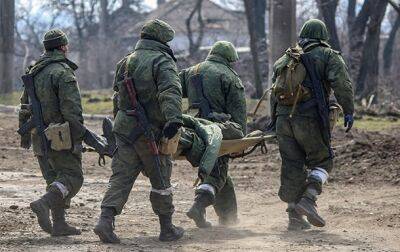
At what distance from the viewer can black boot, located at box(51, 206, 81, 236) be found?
956 cm

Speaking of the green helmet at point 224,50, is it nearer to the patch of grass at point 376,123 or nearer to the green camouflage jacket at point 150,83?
the green camouflage jacket at point 150,83

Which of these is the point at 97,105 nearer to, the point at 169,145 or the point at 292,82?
the point at 292,82

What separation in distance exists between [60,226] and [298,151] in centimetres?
246

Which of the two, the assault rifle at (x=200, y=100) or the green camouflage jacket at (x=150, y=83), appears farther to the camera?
the assault rifle at (x=200, y=100)

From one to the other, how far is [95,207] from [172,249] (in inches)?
119

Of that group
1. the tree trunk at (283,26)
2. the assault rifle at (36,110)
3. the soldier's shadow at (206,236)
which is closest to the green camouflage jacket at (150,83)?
the assault rifle at (36,110)

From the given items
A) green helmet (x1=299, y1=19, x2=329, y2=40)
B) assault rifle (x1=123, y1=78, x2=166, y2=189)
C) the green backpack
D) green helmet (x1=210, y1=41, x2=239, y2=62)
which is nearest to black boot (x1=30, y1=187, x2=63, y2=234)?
assault rifle (x1=123, y1=78, x2=166, y2=189)

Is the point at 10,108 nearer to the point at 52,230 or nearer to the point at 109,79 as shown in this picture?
the point at 52,230

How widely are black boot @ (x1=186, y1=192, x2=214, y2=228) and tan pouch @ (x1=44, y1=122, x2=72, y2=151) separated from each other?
4.81 ft

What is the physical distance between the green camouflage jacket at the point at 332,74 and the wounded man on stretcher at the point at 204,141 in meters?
0.60

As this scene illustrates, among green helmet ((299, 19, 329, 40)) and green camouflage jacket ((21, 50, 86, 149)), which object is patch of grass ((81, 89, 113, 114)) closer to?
green helmet ((299, 19, 329, 40))

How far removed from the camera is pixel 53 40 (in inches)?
387

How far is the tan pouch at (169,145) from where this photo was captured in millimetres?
8961

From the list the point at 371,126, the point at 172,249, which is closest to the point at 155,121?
the point at 172,249
